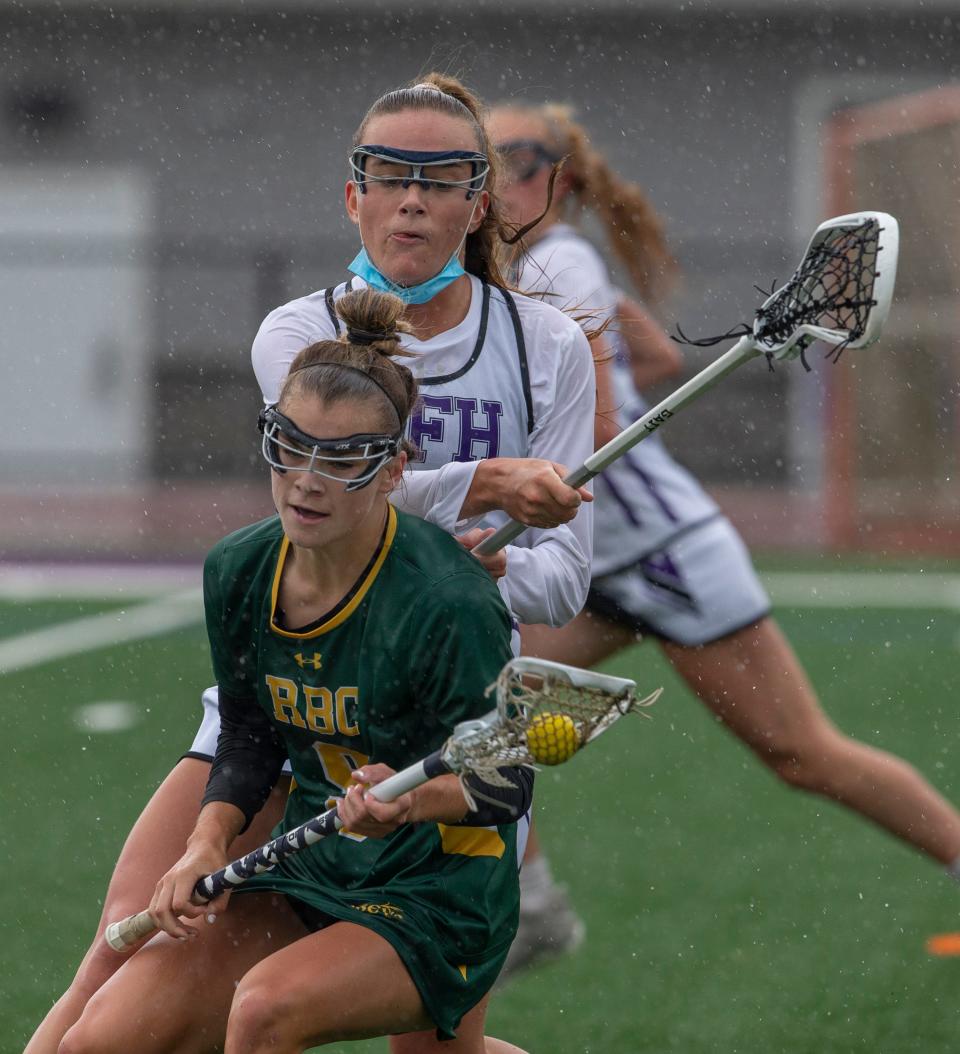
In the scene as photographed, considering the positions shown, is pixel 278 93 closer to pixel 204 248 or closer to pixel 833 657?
pixel 204 248

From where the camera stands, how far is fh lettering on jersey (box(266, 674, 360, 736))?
3.42 m

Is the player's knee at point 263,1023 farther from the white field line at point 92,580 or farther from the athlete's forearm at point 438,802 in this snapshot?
the white field line at point 92,580

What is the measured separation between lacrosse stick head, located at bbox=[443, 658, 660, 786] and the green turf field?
1.95 metres

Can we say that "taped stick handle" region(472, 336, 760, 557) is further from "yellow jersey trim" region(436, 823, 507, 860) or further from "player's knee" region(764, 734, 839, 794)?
"player's knee" region(764, 734, 839, 794)

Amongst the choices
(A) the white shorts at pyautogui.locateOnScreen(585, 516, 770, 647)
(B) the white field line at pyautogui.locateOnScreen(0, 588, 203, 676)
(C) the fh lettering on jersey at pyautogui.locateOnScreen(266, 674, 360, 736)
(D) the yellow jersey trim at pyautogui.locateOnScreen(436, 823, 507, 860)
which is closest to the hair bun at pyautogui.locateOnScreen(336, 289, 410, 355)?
(C) the fh lettering on jersey at pyautogui.locateOnScreen(266, 674, 360, 736)

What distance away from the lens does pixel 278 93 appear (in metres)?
19.9

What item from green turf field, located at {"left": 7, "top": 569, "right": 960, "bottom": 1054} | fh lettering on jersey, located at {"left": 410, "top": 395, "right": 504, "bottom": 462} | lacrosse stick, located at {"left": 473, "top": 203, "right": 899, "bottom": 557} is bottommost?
green turf field, located at {"left": 7, "top": 569, "right": 960, "bottom": 1054}

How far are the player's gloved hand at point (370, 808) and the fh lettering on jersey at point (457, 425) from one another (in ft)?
2.38

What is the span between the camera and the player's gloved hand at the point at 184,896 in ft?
11.2

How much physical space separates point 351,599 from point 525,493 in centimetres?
36

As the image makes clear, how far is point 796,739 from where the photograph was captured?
5273 millimetres

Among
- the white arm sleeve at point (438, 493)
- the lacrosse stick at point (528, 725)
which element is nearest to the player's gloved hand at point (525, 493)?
the white arm sleeve at point (438, 493)

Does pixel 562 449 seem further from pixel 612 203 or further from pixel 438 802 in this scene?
pixel 612 203

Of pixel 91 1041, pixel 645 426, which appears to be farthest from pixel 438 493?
pixel 91 1041
